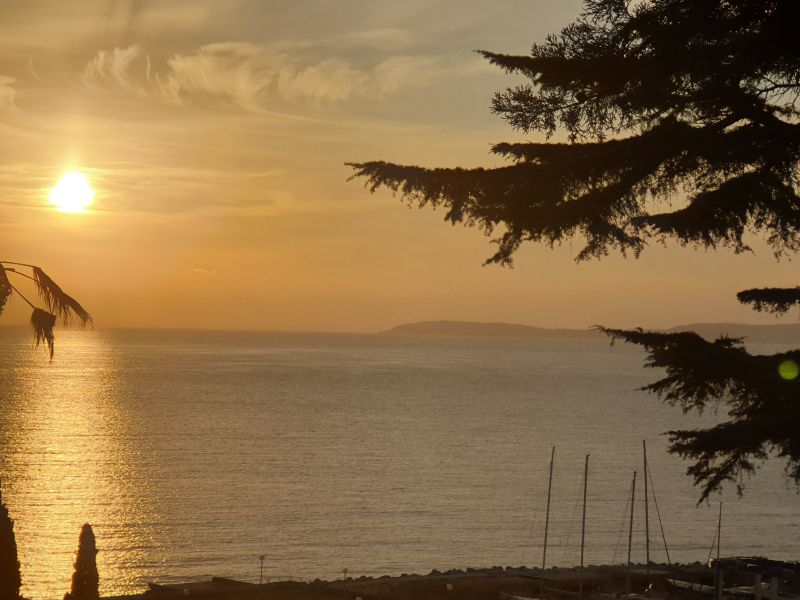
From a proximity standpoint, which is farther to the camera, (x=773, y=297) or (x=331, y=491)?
(x=331, y=491)

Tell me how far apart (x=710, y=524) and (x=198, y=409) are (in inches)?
3045

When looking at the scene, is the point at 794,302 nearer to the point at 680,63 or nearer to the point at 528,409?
the point at 680,63

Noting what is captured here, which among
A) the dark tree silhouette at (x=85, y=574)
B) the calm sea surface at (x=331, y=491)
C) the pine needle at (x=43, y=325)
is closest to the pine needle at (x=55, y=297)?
the pine needle at (x=43, y=325)

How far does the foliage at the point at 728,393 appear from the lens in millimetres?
9000

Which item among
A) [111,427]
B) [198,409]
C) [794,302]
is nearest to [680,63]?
[794,302]

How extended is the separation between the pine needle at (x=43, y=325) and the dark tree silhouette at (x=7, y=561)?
2300 millimetres

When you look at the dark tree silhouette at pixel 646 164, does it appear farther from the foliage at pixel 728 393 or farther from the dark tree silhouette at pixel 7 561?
the dark tree silhouette at pixel 7 561

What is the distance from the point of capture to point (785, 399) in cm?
903

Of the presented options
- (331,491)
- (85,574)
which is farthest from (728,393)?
(331,491)

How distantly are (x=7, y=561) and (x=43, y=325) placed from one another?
302 cm

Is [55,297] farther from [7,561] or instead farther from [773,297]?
[773,297]

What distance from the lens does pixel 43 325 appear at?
10562 mm

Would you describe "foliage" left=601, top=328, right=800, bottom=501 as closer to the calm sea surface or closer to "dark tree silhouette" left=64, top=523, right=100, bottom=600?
"dark tree silhouette" left=64, top=523, right=100, bottom=600

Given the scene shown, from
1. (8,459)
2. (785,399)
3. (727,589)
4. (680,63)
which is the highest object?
(680,63)
